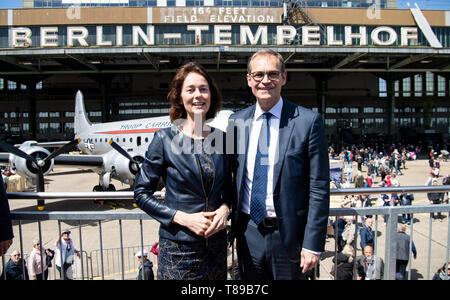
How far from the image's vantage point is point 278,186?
7.40 ft

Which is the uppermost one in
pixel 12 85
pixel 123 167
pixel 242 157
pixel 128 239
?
pixel 12 85

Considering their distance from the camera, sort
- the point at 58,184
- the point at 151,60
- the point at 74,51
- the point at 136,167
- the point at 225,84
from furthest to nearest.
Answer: the point at 225,84 < the point at 151,60 < the point at 74,51 < the point at 58,184 < the point at 136,167

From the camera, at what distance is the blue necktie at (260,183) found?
2309mm

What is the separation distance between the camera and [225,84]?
2020 inches

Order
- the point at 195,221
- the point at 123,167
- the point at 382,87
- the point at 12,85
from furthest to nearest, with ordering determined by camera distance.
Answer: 1. the point at 382,87
2. the point at 12,85
3. the point at 123,167
4. the point at 195,221

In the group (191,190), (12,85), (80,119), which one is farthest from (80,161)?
(12,85)

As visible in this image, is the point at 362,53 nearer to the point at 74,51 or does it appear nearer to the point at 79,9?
the point at 74,51

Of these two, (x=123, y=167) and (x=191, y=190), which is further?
(x=123, y=167)

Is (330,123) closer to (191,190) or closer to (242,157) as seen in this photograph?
(242,157)

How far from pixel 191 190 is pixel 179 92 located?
2.74 feet

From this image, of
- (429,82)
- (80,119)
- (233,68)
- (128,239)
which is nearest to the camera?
(128,239)

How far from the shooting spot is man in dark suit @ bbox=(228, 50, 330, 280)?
221 cm

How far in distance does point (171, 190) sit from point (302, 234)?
1114 millimetres
